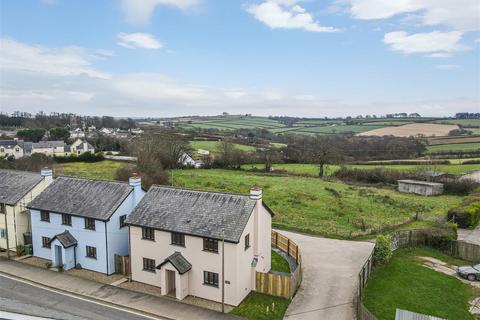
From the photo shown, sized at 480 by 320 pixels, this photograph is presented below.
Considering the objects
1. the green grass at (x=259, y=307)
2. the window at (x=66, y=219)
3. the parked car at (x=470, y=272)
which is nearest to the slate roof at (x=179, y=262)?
the green grass at (x=259, y=307)

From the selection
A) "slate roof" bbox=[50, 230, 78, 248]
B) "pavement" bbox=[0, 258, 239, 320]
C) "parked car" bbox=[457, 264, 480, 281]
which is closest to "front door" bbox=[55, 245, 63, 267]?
"slate roof" bbox=[50, 230, 78, 248]

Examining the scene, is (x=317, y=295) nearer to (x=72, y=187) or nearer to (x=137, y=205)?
(x=137, y=205)

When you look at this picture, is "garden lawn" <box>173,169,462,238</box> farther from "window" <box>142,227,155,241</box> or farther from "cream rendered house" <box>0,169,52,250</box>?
"cream rendered house" <box>0,169,52,250</box>

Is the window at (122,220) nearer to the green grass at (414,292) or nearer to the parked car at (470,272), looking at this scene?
the green grass at (414,292)

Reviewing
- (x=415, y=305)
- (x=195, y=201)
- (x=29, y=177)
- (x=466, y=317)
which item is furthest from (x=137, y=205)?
(x=466, y=317)

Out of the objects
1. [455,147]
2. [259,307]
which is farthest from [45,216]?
[455,147]

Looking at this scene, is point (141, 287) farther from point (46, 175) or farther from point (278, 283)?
point (46, 175)
